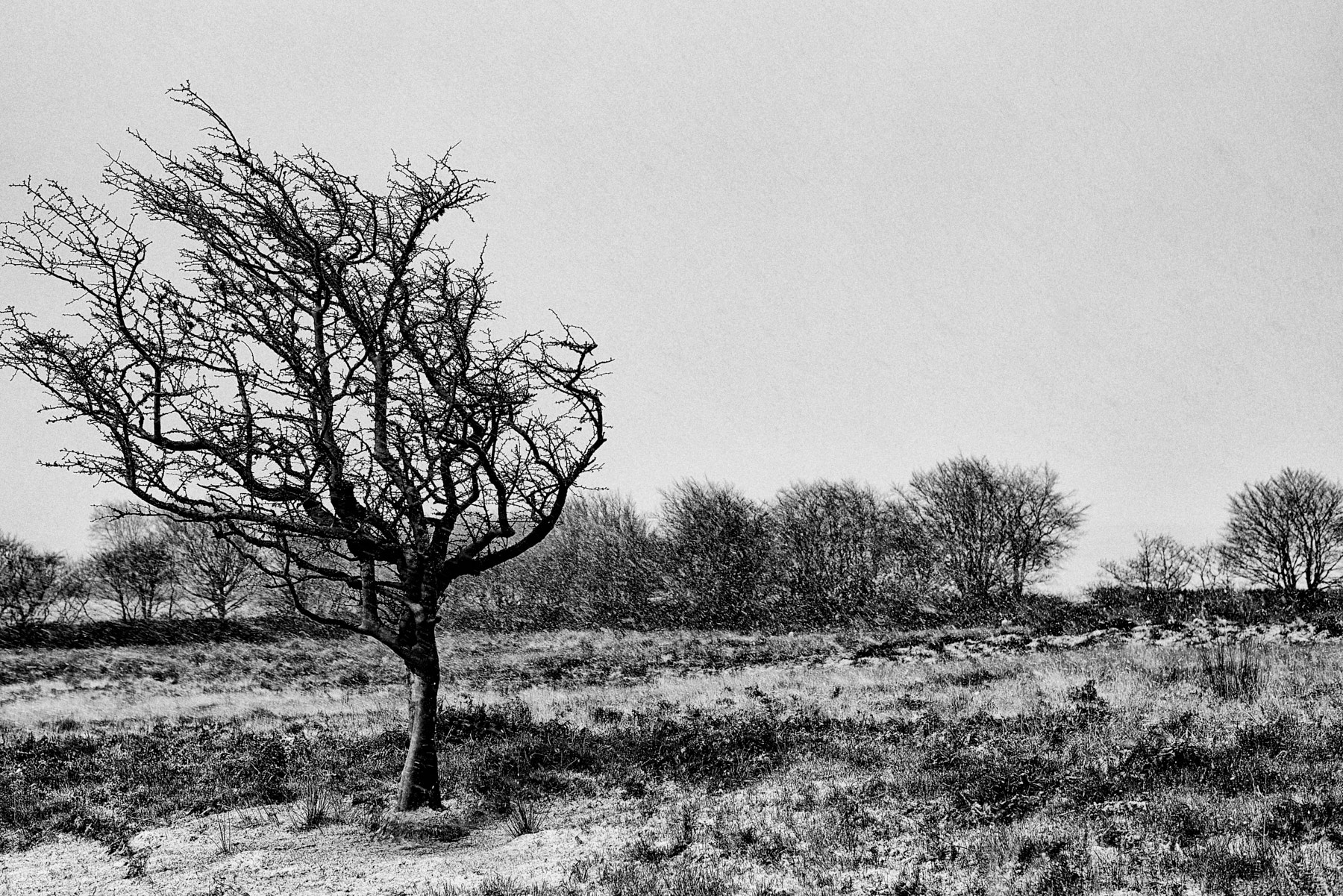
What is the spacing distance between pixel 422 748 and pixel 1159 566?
63.8m

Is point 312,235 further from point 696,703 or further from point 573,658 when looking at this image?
point 573,658

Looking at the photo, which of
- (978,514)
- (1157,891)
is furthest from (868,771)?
(978,514)

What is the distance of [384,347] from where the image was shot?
301 inches

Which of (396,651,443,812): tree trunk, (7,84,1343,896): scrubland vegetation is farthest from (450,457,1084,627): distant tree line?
(396,651,443,812): tree trunk

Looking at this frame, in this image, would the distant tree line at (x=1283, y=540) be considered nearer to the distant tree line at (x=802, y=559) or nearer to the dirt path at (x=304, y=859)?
the distant tree line at (x=802, y=559)

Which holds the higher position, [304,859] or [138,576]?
[138,576]

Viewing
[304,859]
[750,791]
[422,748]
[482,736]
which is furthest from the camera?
[482,736]

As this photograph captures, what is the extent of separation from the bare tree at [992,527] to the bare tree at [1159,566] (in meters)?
15.3

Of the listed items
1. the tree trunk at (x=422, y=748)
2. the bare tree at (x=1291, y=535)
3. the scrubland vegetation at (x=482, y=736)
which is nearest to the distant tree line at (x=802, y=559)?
the bare tree at (x=1291, y=535)

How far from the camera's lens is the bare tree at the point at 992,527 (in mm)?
42312

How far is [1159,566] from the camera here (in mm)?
58812

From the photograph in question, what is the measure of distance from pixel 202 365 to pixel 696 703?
401 inches

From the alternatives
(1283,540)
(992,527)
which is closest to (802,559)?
(992,527)

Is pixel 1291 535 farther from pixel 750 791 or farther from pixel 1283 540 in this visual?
pixel 750 791
